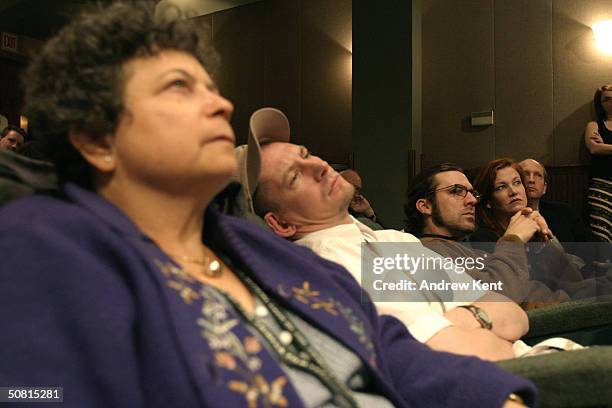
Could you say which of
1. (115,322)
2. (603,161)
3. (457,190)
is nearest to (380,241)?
(457,190)

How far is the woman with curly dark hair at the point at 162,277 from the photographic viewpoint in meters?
0.69

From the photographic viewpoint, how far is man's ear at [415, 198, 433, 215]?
2.36 metres

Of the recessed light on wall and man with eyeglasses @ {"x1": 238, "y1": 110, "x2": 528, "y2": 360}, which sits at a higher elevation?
the recessed light on wall

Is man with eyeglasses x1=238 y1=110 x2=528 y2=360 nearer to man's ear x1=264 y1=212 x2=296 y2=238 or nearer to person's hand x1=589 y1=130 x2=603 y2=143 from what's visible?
man's ear x1=264 y1=212 x2=296 y2=238

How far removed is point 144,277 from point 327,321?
0.32 metres

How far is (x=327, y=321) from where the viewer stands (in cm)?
94

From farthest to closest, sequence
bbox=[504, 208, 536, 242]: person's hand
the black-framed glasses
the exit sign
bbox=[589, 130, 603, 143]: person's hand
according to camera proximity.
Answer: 1. the exit sign
2. bbox=[589, 130, 603, 143]: person's hand
3. the black-framed glasses
4. bbox=[504, 208, 536, 242]: person's hand

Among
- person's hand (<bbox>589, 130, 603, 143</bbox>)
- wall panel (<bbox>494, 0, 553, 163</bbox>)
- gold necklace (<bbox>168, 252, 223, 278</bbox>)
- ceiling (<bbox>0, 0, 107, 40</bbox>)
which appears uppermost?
ceiling (<bbox>0, 0, 107, 40</bbox>)

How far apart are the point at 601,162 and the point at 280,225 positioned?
4066 millimetres

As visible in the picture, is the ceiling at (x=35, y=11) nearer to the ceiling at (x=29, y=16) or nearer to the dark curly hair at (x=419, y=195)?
the ceiling at (x=29, y=16)

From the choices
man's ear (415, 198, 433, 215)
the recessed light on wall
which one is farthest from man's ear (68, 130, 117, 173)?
the recessed light on wall

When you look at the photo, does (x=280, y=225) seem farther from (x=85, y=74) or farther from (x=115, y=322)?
(x=115, y=322)

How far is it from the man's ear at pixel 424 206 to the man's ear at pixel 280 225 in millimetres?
896

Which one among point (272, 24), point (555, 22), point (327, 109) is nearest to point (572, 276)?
point (555, 22)
